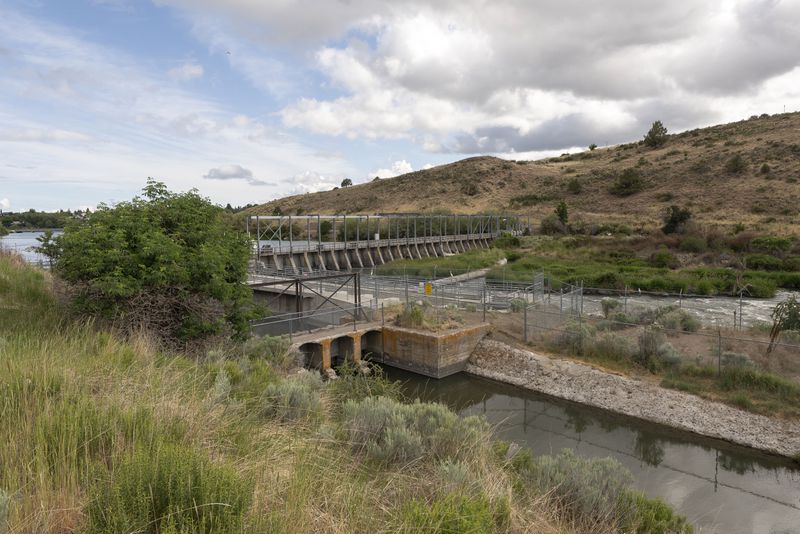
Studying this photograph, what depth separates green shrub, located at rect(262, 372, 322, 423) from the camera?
6.23m

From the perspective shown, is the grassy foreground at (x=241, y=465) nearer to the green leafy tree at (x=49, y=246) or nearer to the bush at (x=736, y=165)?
the green leafy tree at (x=49, y=246)

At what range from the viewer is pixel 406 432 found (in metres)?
5.94

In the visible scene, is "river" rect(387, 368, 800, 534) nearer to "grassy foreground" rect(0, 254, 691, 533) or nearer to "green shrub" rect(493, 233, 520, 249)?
"grassy foreground" rect(0, 254, 691, 533)

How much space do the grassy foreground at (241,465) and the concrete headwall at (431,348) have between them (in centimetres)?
1234

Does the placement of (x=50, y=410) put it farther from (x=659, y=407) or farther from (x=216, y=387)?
(x=659, y=407)

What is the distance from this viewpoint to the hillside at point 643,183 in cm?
6312

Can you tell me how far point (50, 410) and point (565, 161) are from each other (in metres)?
127

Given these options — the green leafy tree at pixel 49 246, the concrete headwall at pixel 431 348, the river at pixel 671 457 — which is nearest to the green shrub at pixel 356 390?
the river at pixel 671 457

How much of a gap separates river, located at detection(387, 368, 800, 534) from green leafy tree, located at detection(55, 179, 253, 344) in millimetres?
7110

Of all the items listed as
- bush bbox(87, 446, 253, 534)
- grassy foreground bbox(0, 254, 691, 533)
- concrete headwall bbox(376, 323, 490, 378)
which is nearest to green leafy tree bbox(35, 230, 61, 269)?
grassy foreground bbox(0, 254, 691, 533)

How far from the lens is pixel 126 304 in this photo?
10.5m

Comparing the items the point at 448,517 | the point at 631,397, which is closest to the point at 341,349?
the point at 631,397

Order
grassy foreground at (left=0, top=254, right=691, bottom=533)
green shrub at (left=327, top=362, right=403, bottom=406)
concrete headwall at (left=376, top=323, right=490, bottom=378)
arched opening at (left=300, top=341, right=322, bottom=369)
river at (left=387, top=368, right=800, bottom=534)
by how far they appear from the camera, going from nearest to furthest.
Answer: grassy foreground at (left=0, top=254, right=691, bottom=533), green shrub at (left=327, top=362, right=403, bottom=406), river at (left=387, top=368, right=800, bottom=534), arched opening at (left=300, top=341, right=322, bottom=369), concrete headwall at (left=376, top=323, right=490, bottom=378)

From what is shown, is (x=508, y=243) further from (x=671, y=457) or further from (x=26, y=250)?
(x=26, y=250)
